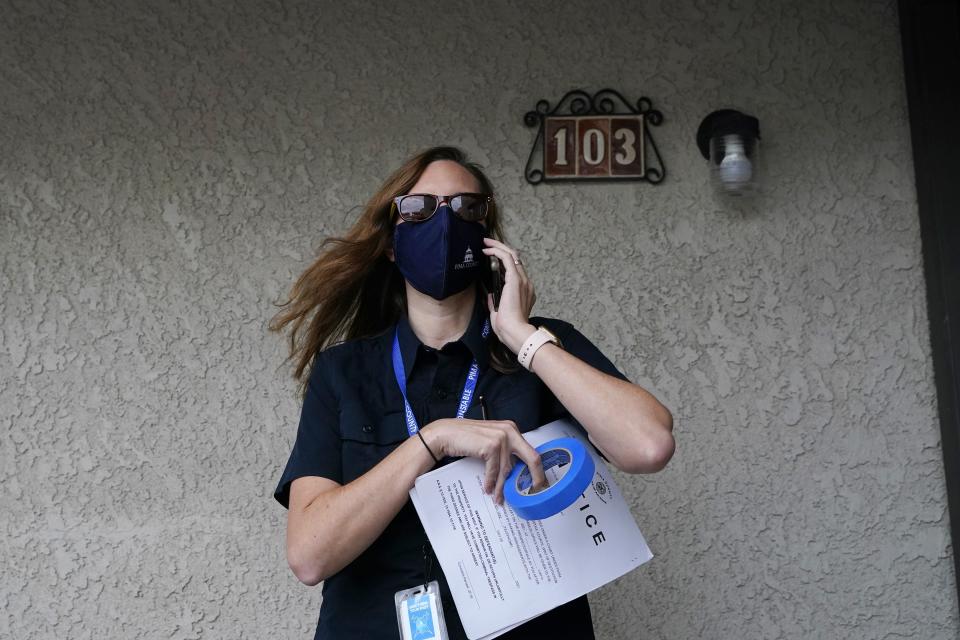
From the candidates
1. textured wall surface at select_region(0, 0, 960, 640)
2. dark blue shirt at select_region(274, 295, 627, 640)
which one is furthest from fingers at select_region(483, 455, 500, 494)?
textured wall surface at select_region(0, 0, 960, 640)

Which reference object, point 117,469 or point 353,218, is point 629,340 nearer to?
point 353,218

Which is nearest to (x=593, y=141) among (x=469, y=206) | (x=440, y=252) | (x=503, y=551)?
(x=469, y=206)

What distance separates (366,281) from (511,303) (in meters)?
0.52

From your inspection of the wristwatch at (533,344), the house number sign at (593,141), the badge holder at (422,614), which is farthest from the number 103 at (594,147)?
the badge holder at (422,614)

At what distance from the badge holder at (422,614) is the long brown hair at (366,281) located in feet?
1.95

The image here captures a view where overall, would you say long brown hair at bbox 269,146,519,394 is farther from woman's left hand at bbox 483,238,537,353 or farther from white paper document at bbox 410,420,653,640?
white paper document at bbox 410,420,653,640

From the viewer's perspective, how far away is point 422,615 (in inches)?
70.8

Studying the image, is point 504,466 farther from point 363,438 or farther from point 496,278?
point 496,278

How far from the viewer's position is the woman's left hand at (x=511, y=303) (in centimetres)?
204

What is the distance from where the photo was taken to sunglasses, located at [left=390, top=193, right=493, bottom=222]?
2158 mm

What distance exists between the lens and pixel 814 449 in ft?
10.5

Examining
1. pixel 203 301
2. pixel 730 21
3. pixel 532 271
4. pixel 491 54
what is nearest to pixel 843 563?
pixel 532 271

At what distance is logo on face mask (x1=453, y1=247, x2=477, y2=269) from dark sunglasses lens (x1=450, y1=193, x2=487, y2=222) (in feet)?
0.30

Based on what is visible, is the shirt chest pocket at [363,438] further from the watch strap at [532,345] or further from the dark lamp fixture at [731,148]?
the dark lamp fixture at [731,148]
